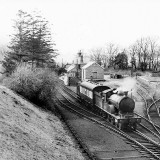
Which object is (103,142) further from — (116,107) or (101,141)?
(116,107)

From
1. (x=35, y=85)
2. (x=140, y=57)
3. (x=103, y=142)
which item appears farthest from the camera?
(x=140, y=57)

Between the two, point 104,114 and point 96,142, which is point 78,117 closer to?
point 104,114

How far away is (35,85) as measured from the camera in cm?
2272

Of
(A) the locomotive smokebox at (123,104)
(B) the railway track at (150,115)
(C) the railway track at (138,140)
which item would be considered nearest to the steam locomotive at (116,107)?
(A) the locomotive smokebox at (123,104)

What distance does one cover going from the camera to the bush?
22.7 meters

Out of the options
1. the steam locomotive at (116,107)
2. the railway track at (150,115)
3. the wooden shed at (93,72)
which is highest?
the wooden shed at (93,72)

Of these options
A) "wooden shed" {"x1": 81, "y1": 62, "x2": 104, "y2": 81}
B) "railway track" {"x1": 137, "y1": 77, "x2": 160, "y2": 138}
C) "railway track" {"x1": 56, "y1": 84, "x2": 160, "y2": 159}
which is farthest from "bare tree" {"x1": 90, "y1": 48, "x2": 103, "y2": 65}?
"railway track" {"x1": 56, "y1": 84, "x2": 160, "y2": 159}

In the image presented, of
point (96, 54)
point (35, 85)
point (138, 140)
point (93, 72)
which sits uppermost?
point (96, 54)

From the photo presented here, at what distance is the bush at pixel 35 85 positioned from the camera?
22.7 meters

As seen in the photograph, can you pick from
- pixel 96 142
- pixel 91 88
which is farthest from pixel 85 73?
pixel 96 142

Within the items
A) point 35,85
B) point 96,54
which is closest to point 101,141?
point 35,85

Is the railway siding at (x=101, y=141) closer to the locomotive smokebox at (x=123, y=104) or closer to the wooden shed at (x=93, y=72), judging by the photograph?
the locomotive smokebox at (x=123, y=104)

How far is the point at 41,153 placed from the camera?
11055 mm

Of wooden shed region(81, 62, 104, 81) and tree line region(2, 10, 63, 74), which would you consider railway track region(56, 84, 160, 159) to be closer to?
tree line region(2, 10, 63, 74)
